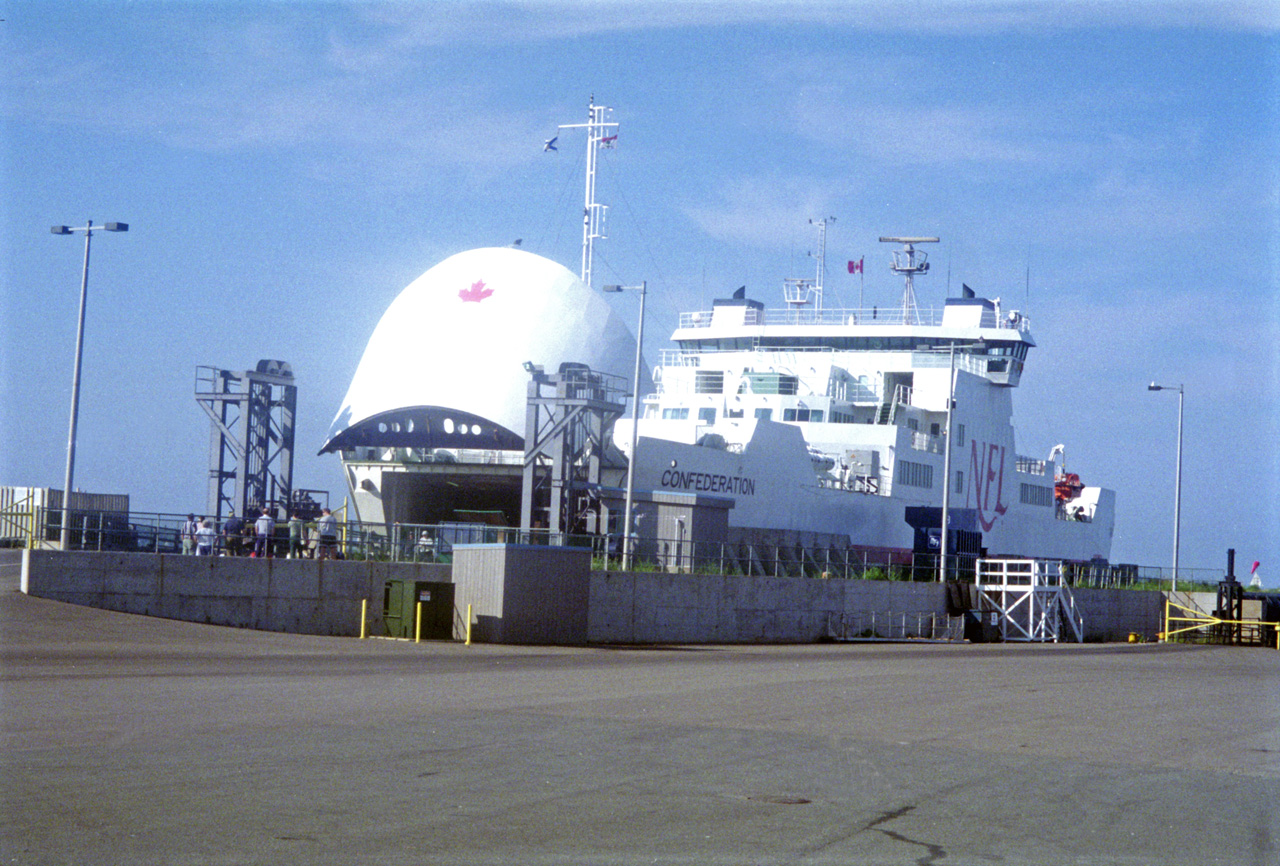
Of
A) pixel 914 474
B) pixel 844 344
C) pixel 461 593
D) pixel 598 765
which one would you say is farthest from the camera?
pixel 844 344

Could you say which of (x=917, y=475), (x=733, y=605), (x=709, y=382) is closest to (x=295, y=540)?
(x=733, y=605)

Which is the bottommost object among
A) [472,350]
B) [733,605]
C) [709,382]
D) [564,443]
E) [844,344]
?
[733,605]

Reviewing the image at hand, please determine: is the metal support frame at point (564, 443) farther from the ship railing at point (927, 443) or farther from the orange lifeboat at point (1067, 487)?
the orange lifeboat at point (1067, 487)

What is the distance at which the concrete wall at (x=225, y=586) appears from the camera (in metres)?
23.6

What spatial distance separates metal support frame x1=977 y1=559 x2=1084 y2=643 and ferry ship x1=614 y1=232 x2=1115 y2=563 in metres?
5.04

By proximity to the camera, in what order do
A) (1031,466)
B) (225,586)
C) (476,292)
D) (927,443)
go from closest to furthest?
(225,586), (476,292), (927,443), (1031,466)

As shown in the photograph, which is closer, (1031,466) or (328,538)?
(328,538)

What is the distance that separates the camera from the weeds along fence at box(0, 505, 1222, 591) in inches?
970

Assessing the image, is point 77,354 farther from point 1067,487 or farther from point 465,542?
point 1067,487

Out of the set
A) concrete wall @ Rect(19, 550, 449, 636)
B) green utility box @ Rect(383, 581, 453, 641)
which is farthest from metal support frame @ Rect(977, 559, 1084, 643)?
green utility box @ Rect(383, 581, 453, 641)

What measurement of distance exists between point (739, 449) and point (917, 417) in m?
13.1

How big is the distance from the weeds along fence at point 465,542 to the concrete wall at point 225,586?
48 centimetres

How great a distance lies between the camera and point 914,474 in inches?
2079

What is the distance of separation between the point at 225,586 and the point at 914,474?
33012 mm
